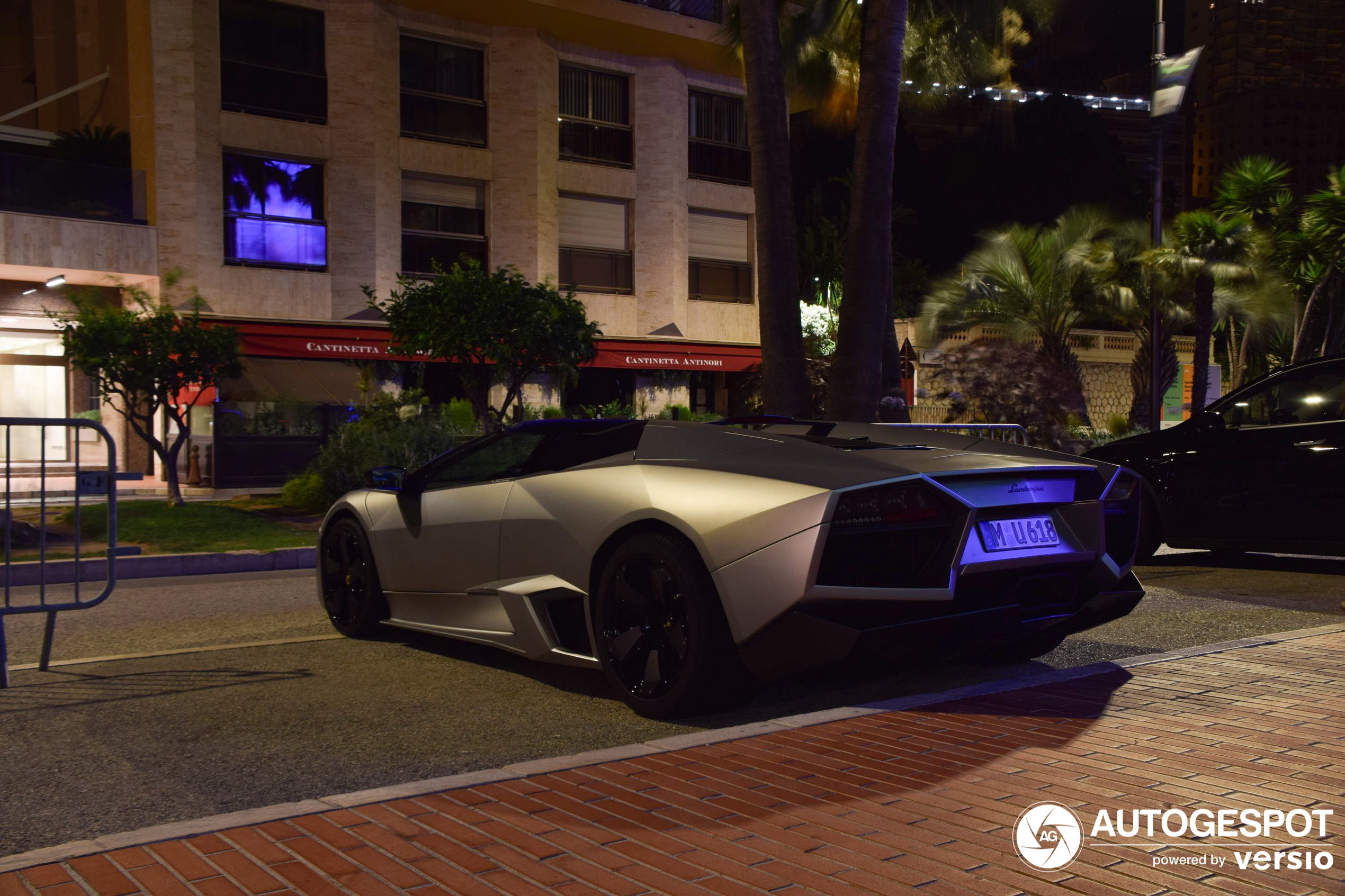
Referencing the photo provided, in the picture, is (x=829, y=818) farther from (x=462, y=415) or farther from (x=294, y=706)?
(x=462, y=415)

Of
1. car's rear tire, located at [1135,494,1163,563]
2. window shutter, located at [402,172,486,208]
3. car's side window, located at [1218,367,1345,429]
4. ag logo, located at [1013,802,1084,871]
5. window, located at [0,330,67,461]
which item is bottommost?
ag logo, located at [1013,802,1084,871]

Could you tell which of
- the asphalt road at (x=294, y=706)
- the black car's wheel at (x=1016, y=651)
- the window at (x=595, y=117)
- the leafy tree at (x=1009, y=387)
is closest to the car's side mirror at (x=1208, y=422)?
the asphalt road at (x=294, y=706)

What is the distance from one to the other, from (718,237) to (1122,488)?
27280 mm

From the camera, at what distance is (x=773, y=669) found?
466 cm

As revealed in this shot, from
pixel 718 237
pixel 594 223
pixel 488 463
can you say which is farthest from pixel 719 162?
pixel 488 463

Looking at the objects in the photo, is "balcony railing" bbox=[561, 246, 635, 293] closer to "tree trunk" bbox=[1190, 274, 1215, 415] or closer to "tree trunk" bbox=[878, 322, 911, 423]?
"tree trunk" bbox=[878, 322, 911, 423]

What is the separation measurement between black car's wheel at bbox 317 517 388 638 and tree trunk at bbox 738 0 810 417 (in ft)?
23.0

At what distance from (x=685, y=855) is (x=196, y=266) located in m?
23.8

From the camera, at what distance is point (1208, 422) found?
9.84 meters

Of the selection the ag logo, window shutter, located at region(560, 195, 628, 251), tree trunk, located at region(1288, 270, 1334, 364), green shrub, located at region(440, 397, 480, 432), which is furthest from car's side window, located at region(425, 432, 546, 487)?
tree trunk, located at region(1288, 270, 1334, 364)

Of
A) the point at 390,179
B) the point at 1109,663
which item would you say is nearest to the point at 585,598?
the point at 1109,663

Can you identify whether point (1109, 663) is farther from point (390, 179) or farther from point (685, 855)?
point (390, 179)

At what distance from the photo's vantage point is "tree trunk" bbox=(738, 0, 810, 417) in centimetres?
1348

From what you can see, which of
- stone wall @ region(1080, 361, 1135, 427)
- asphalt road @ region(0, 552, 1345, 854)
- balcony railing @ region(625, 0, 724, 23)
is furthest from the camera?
stone wall @ region(1080, 361, 1135, 427)
